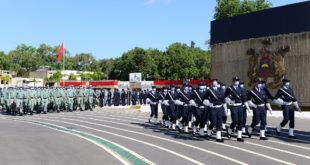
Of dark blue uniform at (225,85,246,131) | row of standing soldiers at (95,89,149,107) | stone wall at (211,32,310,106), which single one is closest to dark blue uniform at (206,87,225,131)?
dark blue uniform at (225,85,246,131)

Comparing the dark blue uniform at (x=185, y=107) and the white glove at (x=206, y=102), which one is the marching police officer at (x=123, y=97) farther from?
the white glove at (x=206, y=102)

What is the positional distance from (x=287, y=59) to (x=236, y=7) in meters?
32.8

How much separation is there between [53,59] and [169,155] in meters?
127

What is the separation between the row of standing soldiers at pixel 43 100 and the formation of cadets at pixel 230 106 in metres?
14.2

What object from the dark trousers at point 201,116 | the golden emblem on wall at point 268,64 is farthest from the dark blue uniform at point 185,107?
the golden emblem on wall at point 268,64

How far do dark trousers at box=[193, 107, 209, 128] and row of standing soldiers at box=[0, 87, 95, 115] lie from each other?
1575cm

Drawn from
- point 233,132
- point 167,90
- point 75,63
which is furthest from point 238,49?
point 75,63

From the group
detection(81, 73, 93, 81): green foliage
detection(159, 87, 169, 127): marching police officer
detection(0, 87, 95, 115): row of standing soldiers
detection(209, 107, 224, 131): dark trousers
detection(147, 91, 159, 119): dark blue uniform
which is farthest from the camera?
detection(81, 73, 93, 81): green foliage

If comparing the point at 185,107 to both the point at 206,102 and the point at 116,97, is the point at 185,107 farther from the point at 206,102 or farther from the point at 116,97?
the point at 116,97

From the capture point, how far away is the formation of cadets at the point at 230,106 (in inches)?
584

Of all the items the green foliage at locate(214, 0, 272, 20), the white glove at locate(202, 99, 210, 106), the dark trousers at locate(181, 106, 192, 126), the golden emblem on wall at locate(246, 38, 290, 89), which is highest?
the green foliage at locate(214, 0, 272, 20)

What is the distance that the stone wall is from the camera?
29562 millimetres

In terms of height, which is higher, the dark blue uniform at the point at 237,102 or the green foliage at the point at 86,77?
the green foliage at the point at 86,77

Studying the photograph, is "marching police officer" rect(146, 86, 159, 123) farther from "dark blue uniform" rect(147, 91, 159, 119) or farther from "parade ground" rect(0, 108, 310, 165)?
"parade ground" rect(0, 108, 310, 165)
